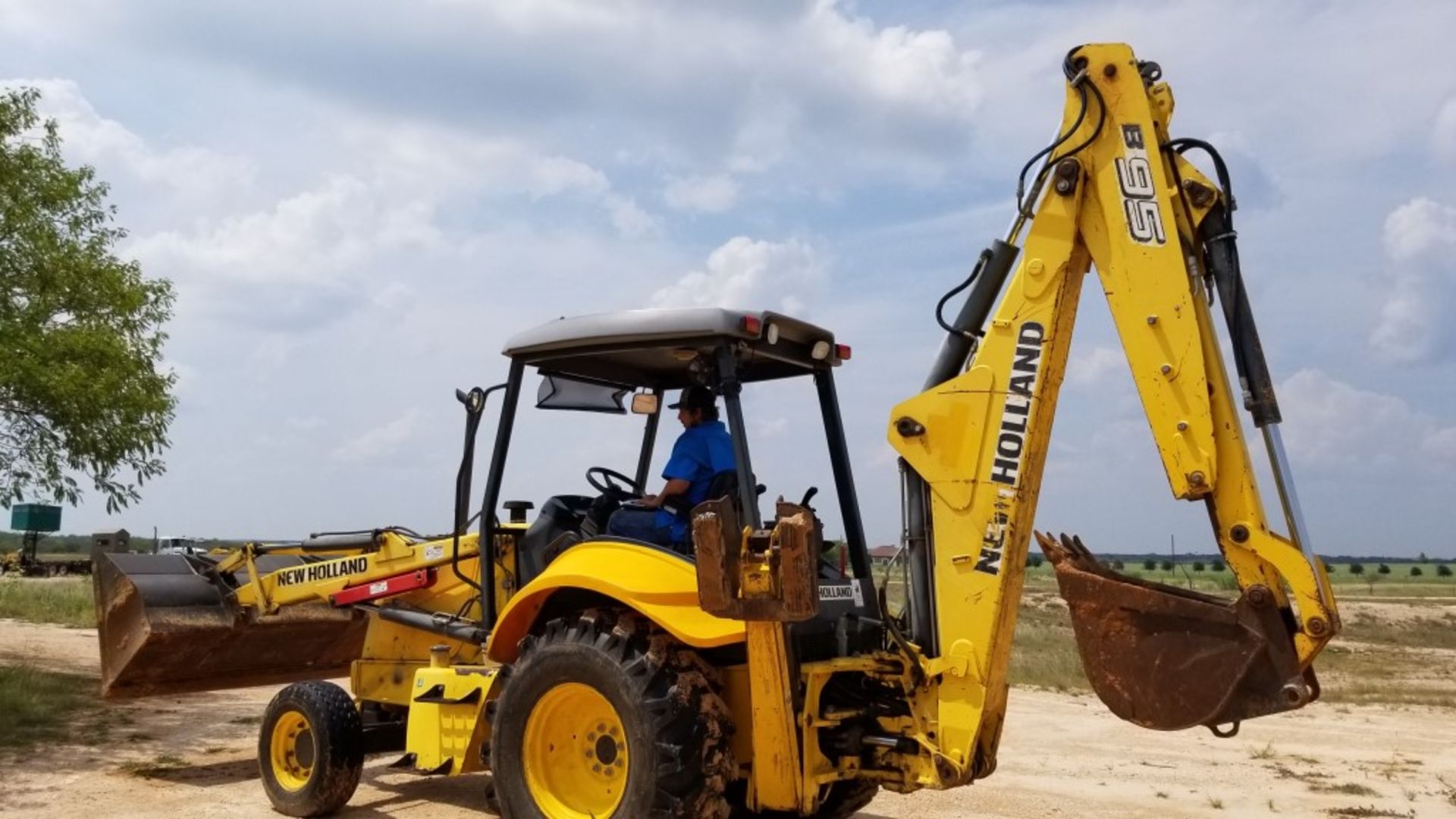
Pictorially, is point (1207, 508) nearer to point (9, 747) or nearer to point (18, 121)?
point (9, 747)

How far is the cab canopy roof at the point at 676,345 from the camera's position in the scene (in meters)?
6.16

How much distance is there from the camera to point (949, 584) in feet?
19.1

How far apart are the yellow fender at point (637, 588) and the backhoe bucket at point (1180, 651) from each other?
59.9 inches

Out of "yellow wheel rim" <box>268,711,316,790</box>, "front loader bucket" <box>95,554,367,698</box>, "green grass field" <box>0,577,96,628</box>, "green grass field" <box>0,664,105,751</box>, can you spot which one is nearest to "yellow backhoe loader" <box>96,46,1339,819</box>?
"yellow wheel rim" <box>268,711,316,790</box>

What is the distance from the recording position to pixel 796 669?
5781 millimetres

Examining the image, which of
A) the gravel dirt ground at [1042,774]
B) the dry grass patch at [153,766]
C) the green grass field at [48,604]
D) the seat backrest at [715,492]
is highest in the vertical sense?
the seat backrest at [715,492]

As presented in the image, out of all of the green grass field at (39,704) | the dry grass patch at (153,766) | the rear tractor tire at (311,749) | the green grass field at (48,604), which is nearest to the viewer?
the rear tractor tire at (311,749)

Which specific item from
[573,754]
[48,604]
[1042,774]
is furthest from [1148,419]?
[48,604]

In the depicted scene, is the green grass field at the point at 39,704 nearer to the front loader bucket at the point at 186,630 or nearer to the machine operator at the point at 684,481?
the front loader bucket at the point at 186,630

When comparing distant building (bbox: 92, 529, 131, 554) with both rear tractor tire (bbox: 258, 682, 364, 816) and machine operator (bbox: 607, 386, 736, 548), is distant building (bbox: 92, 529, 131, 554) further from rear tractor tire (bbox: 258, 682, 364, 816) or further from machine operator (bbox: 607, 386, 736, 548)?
machine operator (bbox: 607, 386, 736, 548)

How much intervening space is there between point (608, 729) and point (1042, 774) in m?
5.45

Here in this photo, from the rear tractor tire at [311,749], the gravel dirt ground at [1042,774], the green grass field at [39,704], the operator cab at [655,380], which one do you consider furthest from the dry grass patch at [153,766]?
the operator cab at [655,380]

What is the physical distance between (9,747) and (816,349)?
7.63 metres

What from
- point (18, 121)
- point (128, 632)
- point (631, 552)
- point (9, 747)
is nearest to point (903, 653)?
point (631, 552)
